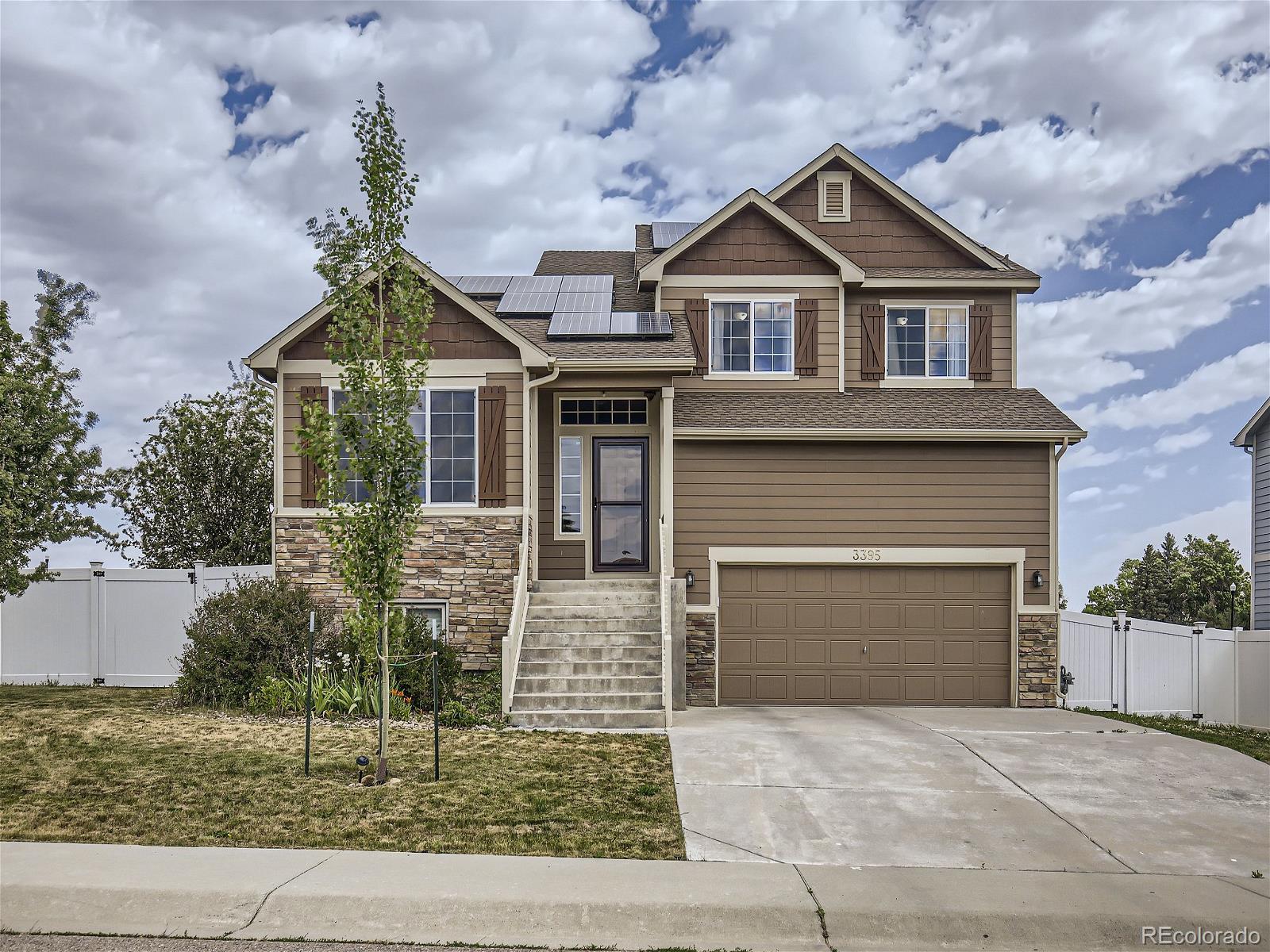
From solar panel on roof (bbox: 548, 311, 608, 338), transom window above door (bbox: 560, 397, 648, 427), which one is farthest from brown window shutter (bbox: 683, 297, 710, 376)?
solar panel on roof (bbox: 548, 311, 608, 338)

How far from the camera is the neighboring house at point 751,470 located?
14250 mm

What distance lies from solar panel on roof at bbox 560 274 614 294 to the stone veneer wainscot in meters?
5.57

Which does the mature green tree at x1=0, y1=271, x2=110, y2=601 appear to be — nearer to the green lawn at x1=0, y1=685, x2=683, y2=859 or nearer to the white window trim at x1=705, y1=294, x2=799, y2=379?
the green lawn at x1=0, y1=685, x2=683, y2=859

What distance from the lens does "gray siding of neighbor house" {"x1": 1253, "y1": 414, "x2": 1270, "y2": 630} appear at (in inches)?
797

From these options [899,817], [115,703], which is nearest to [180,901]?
[899,817]

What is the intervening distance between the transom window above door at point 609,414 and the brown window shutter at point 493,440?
212 cm

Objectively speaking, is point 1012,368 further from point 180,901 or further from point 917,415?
point 180,901

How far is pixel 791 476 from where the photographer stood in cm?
1538

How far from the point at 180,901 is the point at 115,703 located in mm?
8565

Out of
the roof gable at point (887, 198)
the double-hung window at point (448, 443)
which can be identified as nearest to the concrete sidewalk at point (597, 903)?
the double-hung window at point (448, 443)

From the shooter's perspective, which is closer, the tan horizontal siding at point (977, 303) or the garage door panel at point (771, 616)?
the garage door panel at point (771, 616)

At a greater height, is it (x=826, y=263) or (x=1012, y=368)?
(x=826, y=263)

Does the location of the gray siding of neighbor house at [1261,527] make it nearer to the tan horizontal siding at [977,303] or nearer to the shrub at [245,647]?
the tan horizontal siding at [977,303]

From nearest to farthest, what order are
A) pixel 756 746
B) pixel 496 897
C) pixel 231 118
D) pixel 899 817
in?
pixel 496 897 → pixel 899 817 → pixel 756 746 → pixel 231 118
